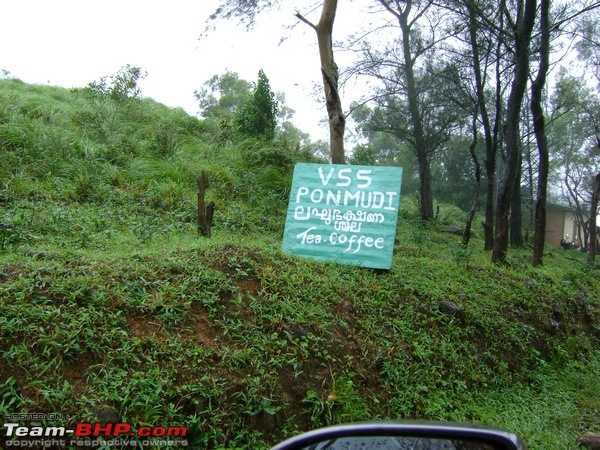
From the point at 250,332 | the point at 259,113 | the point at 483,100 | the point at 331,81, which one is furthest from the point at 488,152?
the point at 250,332

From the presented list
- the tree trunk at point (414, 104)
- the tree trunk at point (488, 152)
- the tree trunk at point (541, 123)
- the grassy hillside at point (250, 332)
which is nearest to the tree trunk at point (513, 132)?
the tree trunk at point (541, 123)

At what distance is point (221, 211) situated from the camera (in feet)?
32.6

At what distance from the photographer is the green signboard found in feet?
21.5

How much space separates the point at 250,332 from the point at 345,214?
3111 mm

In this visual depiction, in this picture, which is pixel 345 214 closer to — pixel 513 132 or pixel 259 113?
pixel 513 132

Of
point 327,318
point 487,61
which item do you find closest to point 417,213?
point 487,61

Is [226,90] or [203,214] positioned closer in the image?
[203,214]

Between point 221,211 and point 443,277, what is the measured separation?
445 cm

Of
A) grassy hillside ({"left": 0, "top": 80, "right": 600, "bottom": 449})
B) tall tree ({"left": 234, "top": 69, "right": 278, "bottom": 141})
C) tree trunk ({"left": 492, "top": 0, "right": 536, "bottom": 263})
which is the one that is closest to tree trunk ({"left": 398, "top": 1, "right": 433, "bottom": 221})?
tall tree ({"left": 234, "top": 69, "right": 278, "bottom": 141})

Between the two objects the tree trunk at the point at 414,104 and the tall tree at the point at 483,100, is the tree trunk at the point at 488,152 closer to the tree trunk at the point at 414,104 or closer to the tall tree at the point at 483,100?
the tall tree at the point at 483,100

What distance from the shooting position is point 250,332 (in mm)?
3979

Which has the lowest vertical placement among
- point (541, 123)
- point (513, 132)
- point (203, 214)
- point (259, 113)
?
point (203, 214)

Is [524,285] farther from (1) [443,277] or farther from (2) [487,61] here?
(2) [487,61]

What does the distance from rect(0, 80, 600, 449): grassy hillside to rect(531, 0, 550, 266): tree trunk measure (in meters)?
2.09
